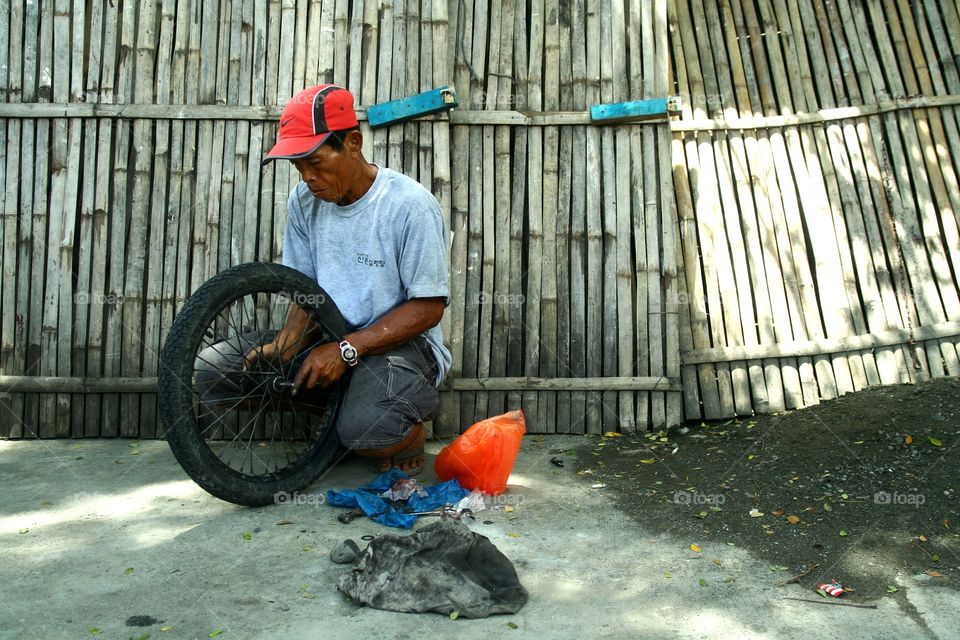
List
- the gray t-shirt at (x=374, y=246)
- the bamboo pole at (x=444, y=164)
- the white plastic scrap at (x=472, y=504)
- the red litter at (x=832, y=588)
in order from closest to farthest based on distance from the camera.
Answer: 1. the red litter at (x=832, y=588)
2. the white plastic scrap at (x=472, y=504)
3. the gray t-shirt at (x=374, y=246)
4. the bamboo pole at (x=444, y=164)

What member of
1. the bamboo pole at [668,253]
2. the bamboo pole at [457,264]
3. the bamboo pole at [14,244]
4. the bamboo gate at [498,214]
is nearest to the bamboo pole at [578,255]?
the bamboo gate at [498,214]

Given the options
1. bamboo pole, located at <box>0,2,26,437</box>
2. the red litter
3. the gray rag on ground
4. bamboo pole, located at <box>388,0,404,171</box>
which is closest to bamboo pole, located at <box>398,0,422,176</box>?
bamboo pole, located at <box>388,0,404,171</box>

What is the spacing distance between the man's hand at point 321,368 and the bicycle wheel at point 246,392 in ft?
0.36

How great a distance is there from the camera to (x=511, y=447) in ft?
12.0

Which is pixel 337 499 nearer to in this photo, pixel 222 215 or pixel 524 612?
pixel 524 612

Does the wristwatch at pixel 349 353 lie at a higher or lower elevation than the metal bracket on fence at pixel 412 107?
lower

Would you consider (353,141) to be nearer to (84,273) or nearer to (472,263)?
(472,263)

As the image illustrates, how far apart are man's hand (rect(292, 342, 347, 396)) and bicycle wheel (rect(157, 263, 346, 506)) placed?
109mm

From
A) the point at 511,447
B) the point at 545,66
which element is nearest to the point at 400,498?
the point at 511,447

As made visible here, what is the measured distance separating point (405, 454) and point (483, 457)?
49cm

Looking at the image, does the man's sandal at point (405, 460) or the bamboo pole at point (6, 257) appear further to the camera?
the bamboo pole at point (6, 257)

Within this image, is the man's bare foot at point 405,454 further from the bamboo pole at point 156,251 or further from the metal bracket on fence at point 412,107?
the metal bracket on fence at point 412,107

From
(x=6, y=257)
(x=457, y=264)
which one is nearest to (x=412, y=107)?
(x=457, y=264)

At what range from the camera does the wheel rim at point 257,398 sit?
146 inches
